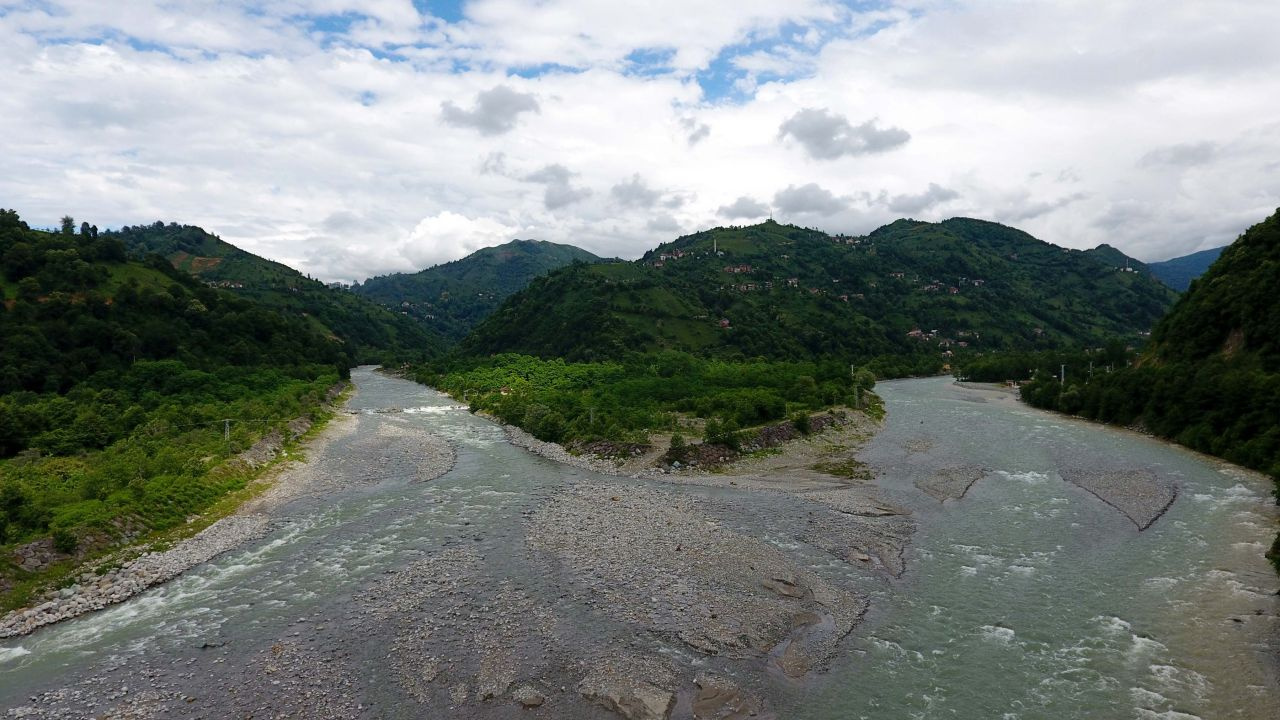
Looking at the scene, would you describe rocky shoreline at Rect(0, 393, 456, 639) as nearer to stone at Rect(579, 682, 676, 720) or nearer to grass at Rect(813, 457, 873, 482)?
stone at Rect(579, 682, 676, 720)

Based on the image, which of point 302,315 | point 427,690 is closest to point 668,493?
point 427,690

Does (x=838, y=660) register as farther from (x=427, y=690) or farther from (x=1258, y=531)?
(x=1258, y=531)

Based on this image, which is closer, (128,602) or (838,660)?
(838,660)

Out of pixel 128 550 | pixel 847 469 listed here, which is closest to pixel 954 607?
pixel 847 469

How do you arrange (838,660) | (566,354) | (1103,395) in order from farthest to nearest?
(566,354) → (1103,395) → (838,660)

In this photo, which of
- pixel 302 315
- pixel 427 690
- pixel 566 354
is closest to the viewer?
pixel 427 690

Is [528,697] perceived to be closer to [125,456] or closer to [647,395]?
[125,456]

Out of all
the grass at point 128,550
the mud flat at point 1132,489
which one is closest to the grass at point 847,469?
the mud flat at point 1132,489

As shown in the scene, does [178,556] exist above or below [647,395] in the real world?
below
